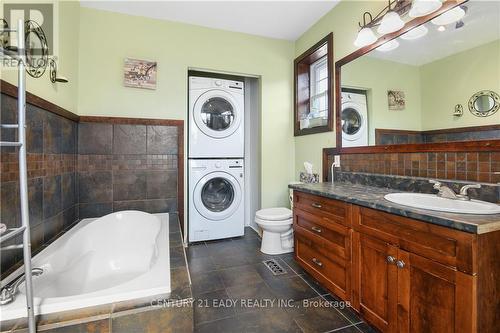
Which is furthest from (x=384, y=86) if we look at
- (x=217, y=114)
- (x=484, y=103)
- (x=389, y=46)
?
(x=217, y=114)

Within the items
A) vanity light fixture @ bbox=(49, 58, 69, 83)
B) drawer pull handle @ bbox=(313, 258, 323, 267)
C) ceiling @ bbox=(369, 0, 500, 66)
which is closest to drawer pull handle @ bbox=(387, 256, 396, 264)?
drawer pull handle @ bbox=(313, 258, 323, 267)

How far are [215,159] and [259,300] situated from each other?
5.30ft

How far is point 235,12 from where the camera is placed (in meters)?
2.46

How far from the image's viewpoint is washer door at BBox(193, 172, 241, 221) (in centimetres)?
277

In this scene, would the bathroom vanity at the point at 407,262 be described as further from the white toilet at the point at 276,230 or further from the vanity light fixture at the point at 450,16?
the vanity light fixture at the point at 450,16

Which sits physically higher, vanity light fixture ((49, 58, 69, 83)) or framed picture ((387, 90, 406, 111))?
vanity light fixture ((49, 58, 69, 83))

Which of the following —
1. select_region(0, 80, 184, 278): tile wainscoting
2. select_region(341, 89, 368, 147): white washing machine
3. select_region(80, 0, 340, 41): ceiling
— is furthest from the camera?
select_region(80, 0, 340, 41): ceiling

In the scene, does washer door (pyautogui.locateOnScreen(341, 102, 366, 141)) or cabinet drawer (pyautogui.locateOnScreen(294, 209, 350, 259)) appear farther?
washer door (pyautogui.locateOnScreen(341, 102, 366, 141))

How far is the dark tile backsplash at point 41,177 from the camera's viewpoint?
1.24 m

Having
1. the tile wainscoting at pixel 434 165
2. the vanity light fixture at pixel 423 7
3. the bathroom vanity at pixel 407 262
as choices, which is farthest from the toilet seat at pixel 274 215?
the vanity light fixture at pixel 423 7

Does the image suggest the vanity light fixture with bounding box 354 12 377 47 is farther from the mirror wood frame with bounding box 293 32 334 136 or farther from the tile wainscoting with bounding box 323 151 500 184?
the tile wainscoting with bounding box 323 151 500 184

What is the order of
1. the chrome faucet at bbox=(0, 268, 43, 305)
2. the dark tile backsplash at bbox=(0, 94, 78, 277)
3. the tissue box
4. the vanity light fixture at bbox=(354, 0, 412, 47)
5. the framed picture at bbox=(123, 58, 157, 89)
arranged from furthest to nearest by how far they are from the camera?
the tissue box, the framed picture at bbox=(123, 58, 157, 89), the vanity light fixture at bbox=(354, 0, 412, 47), the dark tile backsplash at bbox=(0, 94, 78, 277), the chrome faucet at bbox=(0, 268, 43, 305)

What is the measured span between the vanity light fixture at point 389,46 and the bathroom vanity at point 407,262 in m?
1.08

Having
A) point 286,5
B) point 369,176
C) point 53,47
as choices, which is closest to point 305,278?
point 369,176
